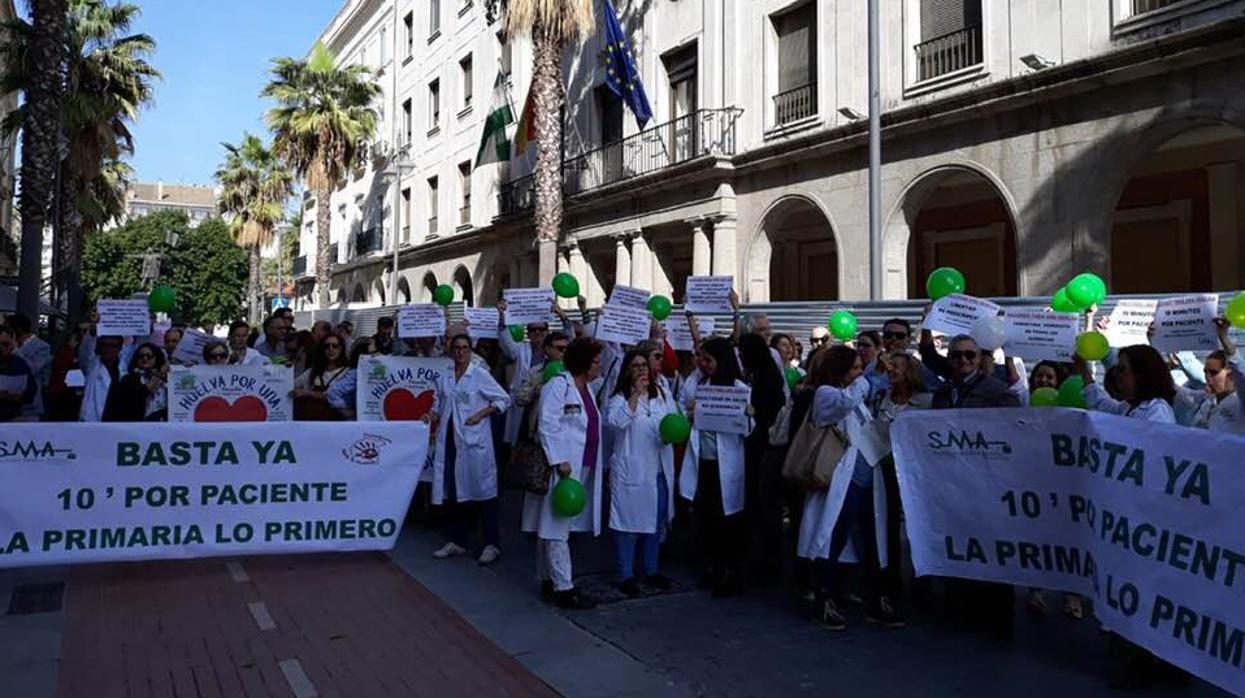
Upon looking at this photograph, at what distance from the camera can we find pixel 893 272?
14.9m

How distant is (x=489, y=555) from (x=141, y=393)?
11.0 feet

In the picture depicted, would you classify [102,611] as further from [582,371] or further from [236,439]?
[582,371]

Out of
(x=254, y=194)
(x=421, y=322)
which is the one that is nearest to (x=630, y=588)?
(x=421, y=322)

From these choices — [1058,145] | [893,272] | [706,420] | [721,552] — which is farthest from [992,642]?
[893,272]

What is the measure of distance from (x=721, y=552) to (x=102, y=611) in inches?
166

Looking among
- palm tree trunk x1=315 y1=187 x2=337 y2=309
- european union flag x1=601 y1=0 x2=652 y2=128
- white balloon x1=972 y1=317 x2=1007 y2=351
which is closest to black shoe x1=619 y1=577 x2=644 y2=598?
white balloon x1=972 y1=317 x2=1007 y2=351

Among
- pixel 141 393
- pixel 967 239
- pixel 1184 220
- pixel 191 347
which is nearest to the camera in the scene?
pixel 141 393

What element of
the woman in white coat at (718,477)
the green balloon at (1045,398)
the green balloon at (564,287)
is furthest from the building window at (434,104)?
the green balloon at (1045,398)

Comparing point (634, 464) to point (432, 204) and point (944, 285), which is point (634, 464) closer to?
point (944, 285)

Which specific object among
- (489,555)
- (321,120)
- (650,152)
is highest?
(321,120)

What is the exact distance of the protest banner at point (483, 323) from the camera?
33.6ft

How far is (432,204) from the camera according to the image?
108 ft

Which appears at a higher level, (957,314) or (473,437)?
(957,314)

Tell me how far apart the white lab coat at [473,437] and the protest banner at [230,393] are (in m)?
1.58
